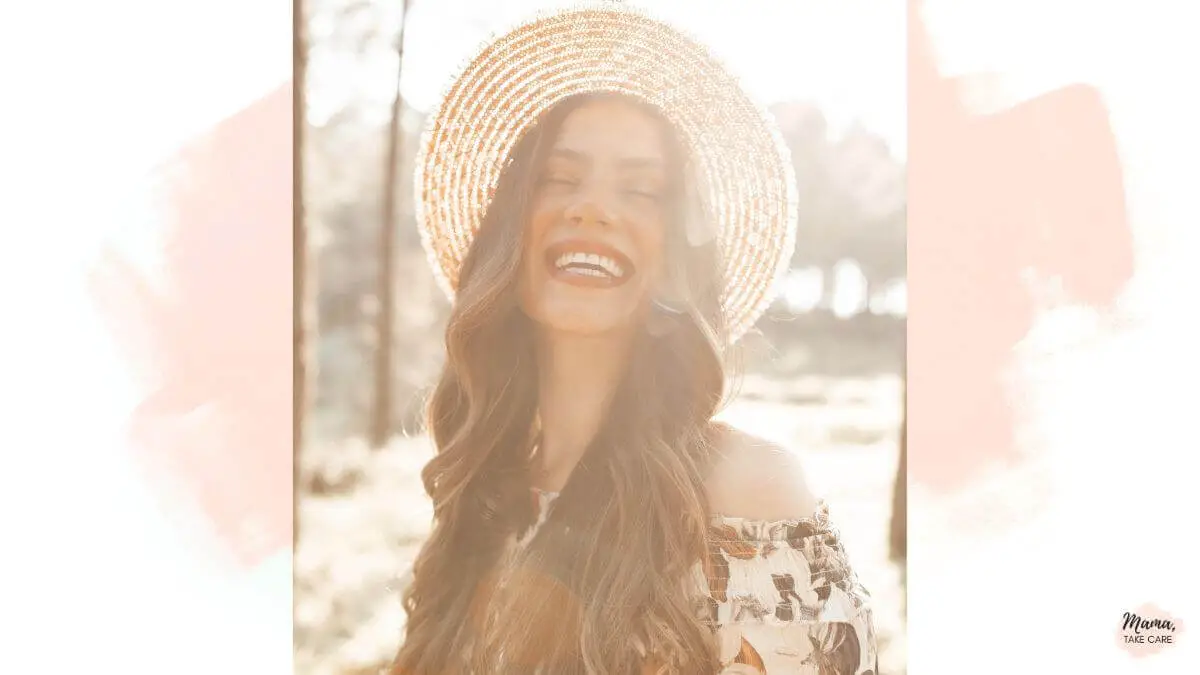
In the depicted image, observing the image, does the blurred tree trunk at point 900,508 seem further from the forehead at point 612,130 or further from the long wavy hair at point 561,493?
the forehead at point 612,130

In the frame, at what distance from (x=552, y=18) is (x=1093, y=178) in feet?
3.94

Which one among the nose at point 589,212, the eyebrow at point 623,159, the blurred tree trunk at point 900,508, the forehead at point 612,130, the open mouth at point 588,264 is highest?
the forehead at point 612,130

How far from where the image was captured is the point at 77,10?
2.08m

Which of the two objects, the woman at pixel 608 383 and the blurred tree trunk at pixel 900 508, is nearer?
the woman at pixel 608 383

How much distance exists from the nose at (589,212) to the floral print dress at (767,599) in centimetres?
65

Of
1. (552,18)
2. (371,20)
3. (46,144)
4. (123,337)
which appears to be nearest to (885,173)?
(552,18)

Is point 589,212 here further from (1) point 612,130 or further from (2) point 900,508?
(2) point 900,508

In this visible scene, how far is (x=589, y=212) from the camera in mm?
1957

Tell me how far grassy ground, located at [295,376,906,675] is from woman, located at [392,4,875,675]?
5 centimetres

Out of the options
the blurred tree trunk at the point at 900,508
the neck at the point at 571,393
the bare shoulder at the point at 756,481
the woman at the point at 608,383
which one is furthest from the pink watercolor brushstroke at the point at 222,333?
the blurred tree trunk at the point at 900,508

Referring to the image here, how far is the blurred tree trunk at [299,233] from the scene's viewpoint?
81.0 inches

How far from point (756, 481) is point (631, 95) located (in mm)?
827

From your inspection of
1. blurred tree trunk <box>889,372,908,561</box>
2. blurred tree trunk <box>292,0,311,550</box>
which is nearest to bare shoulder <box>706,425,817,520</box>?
blurred tree trunk <box>889,372,908,561</box>

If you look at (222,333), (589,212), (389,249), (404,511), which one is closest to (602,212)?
(589,212)
